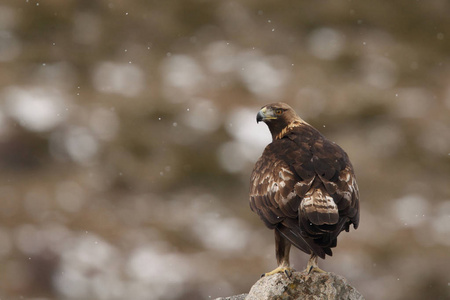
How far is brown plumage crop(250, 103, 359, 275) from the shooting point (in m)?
10.5

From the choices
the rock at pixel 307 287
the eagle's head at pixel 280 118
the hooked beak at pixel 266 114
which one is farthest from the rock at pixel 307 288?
the hooked beak at pixel 266 114

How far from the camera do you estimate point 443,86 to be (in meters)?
45.7

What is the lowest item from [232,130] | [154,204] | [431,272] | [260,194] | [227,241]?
[260,194]

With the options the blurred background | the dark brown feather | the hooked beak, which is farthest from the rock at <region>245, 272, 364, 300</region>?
the blurred background

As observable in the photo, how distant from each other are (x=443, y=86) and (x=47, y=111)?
23.2m

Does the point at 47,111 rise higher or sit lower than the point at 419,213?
higher

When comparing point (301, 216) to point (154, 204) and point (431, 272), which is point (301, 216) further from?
point (154, 204)

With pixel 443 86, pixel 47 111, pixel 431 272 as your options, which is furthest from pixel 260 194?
pixel 443 86

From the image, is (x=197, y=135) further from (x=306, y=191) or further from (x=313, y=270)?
(x=306, y=191)

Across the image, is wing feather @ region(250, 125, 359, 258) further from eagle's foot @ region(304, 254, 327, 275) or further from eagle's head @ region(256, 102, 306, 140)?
eagle's foot @ region(304, 254, 327, 275)

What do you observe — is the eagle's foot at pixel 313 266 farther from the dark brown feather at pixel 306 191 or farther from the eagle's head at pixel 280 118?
the eagle's head at pixel 280 118

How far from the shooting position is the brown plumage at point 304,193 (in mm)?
10484

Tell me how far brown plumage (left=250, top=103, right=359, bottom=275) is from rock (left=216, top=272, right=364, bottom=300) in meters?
0.15

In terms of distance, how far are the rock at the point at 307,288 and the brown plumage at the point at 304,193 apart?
15 cm
